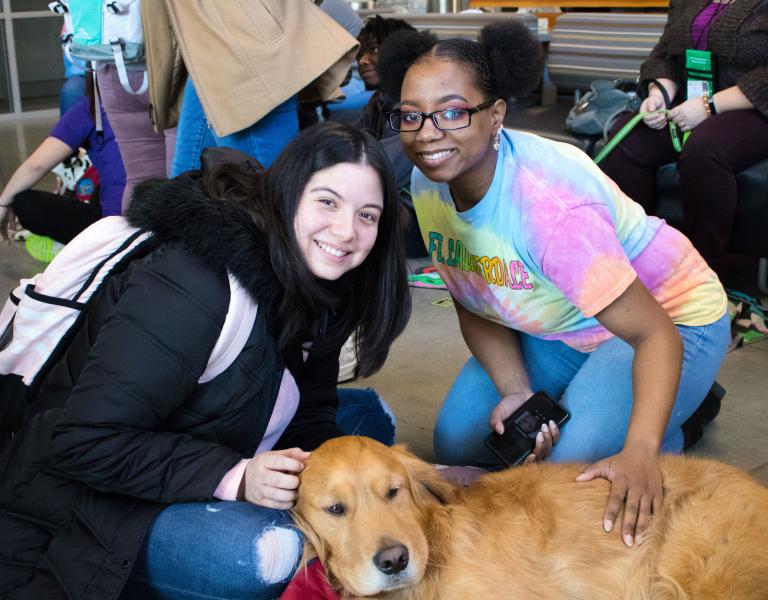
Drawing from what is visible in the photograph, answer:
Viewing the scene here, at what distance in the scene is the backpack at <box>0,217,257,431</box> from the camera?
2.10 meters

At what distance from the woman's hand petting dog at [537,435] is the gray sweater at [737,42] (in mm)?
2213

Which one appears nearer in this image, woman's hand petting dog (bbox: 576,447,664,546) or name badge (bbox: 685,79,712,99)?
woman's hand petting dog (bbox: 576,447,664,546)

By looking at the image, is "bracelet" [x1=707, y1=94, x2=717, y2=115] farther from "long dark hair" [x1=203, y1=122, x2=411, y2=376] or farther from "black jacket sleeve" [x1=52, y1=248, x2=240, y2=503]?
"black jacket sleeve" [x1=52, y1=248, x2=240, y2=503]

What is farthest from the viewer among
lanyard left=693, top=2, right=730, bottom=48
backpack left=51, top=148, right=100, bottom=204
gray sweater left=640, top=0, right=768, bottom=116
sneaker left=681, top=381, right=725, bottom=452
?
backpack left=51, top=148, right=100, bottom=204

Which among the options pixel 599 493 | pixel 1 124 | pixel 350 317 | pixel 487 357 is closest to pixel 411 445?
pixel 487 357

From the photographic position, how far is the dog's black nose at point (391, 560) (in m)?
Result: 1.82

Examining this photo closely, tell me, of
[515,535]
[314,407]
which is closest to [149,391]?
[314,407]

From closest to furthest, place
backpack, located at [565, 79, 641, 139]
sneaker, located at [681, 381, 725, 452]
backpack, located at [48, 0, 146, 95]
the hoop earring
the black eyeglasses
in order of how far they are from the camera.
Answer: the black eyeglasses
the hoop earring
sneaker, located at [681, 381, 725, 452]
backpack, located at [48, 0, 146, 95]
backpack, located at [565, 79, 641, 139]

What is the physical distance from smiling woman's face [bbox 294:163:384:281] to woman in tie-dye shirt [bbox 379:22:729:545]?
1.02 feet

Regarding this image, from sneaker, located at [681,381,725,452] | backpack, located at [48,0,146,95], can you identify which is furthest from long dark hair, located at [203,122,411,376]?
backpack, located at [48,0,146,95]

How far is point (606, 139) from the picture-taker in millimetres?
4887

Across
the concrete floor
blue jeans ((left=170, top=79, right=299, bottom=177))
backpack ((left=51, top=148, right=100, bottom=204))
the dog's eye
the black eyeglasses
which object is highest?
the black eyeglasses

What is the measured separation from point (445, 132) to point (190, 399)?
0.92 meters

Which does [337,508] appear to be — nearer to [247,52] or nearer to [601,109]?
[247,52]
